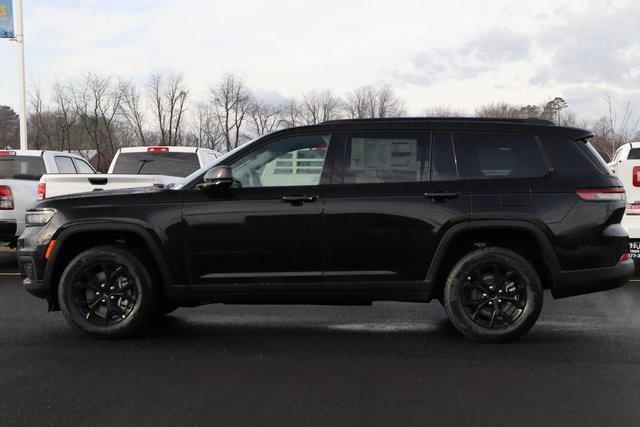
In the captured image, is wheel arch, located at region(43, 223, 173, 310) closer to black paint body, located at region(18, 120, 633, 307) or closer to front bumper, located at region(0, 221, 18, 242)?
black paint body, located at region(18, 120, 633, 307)

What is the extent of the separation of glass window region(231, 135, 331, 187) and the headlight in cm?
163

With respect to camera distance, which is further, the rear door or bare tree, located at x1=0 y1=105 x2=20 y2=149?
bare tree, located at x1=0 y1=105 x2=20 y2=149

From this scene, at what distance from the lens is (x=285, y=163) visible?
18.3 ft

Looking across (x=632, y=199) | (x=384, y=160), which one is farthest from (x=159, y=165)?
(x=632, y=199)

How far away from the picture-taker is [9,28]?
20.4 meters

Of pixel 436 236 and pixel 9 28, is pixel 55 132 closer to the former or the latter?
pixel 9 28

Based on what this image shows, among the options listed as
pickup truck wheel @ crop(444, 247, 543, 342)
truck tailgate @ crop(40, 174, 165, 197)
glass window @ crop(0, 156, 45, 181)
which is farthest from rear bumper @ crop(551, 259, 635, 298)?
glass window @ crop(0, 156, 45, 181)

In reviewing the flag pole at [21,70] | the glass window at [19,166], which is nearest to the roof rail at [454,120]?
the glass window at [19,166]

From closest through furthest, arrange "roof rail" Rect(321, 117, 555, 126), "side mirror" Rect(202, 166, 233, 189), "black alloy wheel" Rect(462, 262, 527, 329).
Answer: "side mirror" Rect(202, 166, 233, 189), "black alloy wheel" Rect(462, 262, 527, 329), "roof rail" Rect(321, 117, 555, 126)

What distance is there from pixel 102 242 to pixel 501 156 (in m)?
3.54

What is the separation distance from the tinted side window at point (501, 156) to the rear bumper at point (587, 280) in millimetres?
877

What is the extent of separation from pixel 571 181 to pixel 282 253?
97.3 inches

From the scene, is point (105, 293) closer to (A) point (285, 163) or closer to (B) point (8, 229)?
(A) point (285, 163)

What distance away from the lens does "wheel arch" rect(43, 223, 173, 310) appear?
5.41 metres
